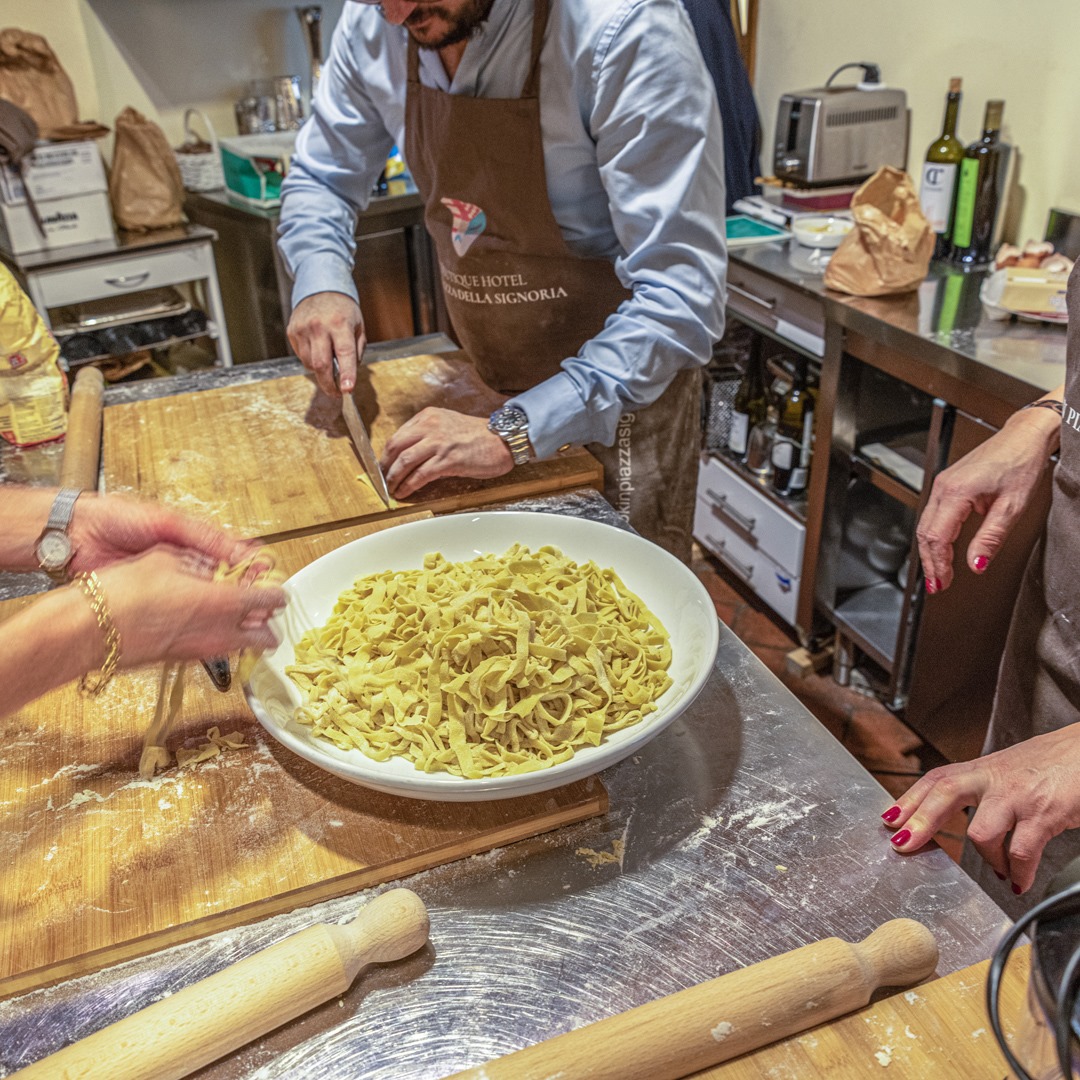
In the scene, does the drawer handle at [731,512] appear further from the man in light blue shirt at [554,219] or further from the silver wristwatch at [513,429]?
the silver wristwatch at [513,429]

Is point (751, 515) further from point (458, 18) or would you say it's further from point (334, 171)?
point (458, 18)

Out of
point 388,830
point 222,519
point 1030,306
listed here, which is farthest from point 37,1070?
point 1030,306

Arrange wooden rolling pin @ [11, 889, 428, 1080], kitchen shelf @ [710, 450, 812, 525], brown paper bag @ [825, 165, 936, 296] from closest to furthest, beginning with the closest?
wooden rolling pin @ [11, 889, 428, 1080] < brown paper bag @ [825, 165, 936, 296] < kitchen shelf @ [710, 450, 812, 525]

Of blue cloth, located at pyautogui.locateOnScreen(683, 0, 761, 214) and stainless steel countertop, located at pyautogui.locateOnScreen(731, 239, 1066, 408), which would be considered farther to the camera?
blue cloth, located at pyautogui.locateOnScreen(683, 0, 761, 214)

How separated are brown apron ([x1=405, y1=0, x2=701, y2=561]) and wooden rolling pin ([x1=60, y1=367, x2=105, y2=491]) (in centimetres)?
66

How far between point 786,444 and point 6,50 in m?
3.07

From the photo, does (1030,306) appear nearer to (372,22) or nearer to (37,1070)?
(372,22)

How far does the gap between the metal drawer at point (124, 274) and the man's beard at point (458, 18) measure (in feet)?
7.77

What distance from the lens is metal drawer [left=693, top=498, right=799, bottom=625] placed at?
2824mm

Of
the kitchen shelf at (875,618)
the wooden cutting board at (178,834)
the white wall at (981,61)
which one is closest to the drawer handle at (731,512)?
the kitchen shelf at (875,618)

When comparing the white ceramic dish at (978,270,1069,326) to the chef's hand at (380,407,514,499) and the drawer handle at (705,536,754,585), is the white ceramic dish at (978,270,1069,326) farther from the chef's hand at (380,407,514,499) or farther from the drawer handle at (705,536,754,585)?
the chef's hand at (380,407,514,499)

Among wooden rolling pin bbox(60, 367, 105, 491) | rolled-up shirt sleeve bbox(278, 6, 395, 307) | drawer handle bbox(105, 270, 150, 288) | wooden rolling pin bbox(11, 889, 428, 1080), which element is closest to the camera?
wooden rolling pin bbox(11, 889, 428, 1080)

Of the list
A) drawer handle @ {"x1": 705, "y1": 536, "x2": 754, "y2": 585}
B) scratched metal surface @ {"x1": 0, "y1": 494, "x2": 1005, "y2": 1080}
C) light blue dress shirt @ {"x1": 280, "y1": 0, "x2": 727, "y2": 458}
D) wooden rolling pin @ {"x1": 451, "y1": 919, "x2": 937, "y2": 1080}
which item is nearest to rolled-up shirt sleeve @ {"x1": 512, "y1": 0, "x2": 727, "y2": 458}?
light blue dress shirt @ {"x1": 280, "y1": 0, "x2": 727, "y2": 458}

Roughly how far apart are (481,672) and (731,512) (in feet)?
7.22
